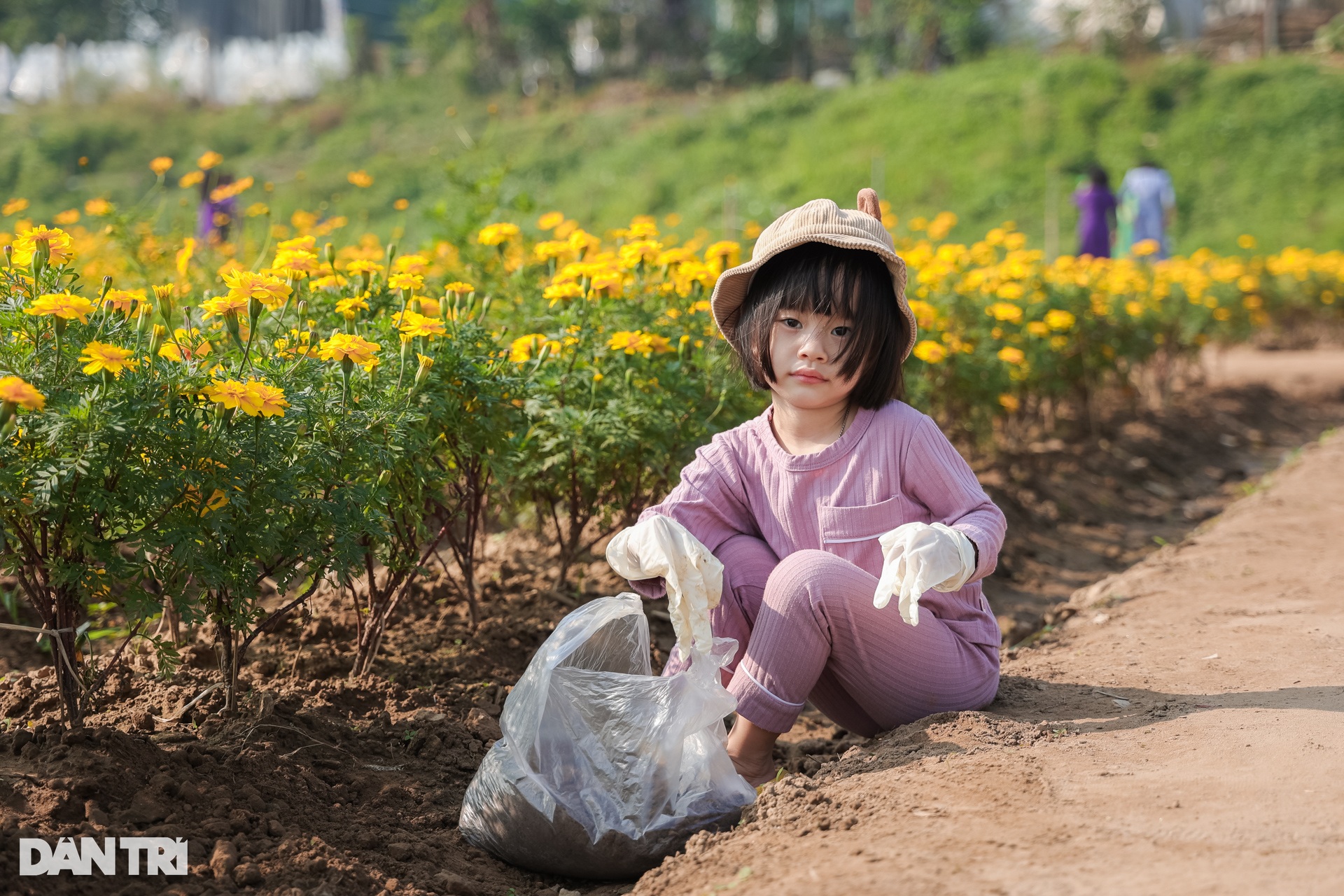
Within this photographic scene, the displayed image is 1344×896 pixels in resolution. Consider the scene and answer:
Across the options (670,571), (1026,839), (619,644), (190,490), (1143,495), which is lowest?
(1143,495)

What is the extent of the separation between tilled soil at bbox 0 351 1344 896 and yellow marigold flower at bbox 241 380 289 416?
2.20ft

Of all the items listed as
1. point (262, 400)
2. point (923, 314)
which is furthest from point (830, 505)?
point (923, 314)

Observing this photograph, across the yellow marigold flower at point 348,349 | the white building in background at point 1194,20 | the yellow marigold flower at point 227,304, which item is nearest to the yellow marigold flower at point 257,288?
the yellow marigold flower at point 227,304

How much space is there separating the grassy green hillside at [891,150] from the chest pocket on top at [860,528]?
42.2 feet

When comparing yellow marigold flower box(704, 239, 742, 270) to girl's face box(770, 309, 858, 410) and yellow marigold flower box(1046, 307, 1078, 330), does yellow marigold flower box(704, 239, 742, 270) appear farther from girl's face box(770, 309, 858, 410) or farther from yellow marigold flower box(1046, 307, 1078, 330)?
yellow marigold flower box(1046, 307, 1078, 330)

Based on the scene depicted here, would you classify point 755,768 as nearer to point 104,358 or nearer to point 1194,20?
point 104,358

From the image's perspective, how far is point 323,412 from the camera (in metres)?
2.19

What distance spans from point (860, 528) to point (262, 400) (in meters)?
1.14

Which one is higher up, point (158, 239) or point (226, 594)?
point (158, 239)

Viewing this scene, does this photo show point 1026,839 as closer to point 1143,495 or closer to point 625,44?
point 1143,495

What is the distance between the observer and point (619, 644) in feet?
7.34

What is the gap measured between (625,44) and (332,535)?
90.2ft

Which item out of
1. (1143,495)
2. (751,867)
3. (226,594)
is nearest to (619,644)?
(751,867)

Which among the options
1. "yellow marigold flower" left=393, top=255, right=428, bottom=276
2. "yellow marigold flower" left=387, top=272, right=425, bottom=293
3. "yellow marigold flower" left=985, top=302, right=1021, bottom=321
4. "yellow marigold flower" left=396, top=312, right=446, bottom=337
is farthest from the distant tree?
"yellow marigold flower" left=396, top=312, right=446, bottom=337
